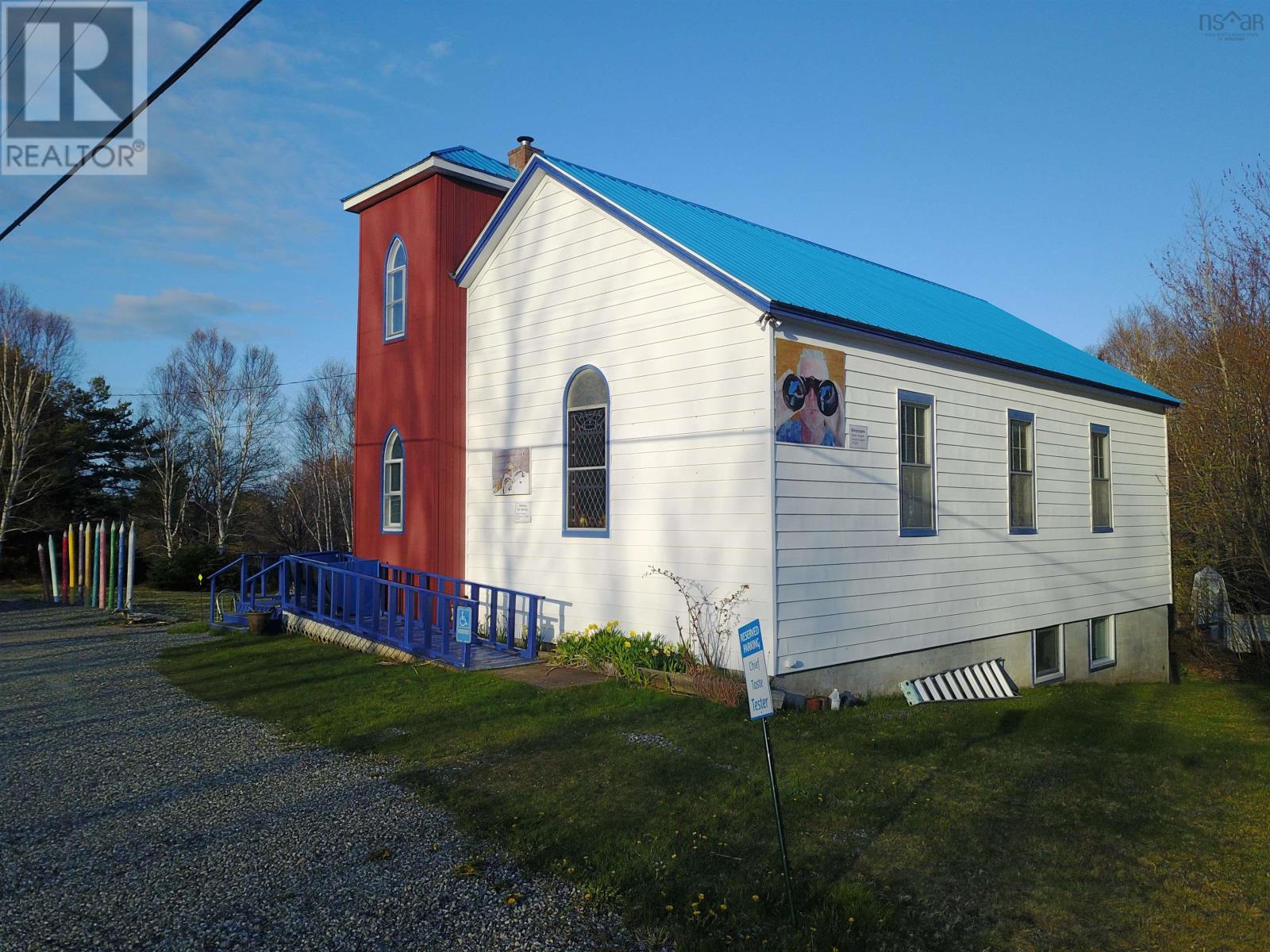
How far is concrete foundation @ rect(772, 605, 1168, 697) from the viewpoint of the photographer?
10.7 metres

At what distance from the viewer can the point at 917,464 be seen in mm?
12312

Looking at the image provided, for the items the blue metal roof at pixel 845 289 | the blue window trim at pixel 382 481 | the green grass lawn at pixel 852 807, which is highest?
the blue metal roof at pixel 845 289

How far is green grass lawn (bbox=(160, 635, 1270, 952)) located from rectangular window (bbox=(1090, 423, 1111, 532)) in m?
5.95

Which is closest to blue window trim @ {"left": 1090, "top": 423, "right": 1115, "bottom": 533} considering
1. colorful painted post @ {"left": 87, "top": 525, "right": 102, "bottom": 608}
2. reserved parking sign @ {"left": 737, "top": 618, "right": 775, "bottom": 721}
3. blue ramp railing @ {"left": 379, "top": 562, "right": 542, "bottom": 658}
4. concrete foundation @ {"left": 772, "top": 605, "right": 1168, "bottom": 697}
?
concrete foundation @ {"left": 772, "top": 605, "right": 1168, "bottom": 697}

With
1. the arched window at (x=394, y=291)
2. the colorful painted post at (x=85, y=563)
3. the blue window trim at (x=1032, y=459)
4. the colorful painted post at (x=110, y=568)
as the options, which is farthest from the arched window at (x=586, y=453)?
the colorful painted post at (x=85, y=563)

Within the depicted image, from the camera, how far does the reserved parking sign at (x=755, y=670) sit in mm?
5004

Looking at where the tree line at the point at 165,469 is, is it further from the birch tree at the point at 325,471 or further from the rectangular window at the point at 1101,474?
the rectangular window at the point at 1101,474

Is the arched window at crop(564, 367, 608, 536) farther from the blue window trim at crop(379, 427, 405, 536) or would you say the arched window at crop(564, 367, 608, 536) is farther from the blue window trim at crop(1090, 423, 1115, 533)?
the blue window trim at crop(1090, 423, 1115, 533)

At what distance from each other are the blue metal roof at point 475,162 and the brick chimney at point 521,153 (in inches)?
4.5

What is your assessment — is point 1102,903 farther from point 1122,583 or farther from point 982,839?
point 1122,583

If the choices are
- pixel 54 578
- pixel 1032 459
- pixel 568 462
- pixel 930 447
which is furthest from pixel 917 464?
pixel 54 578

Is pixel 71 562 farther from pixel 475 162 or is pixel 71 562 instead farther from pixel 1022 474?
pixel 1022 474

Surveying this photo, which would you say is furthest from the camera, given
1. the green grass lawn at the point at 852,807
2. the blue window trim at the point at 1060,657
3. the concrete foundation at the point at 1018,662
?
the blue window trim at the point at 1060,657

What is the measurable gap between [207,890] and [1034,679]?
13.1 metres
